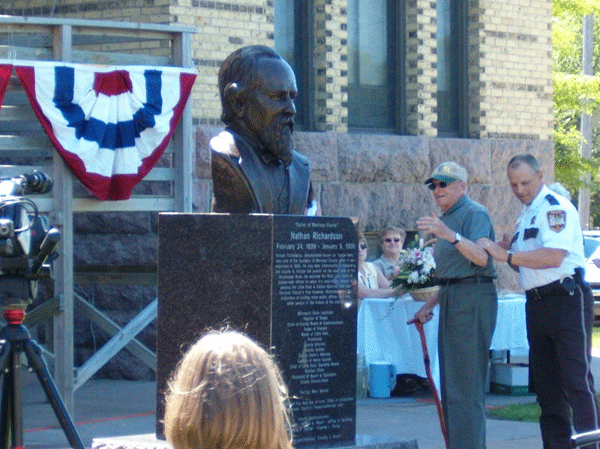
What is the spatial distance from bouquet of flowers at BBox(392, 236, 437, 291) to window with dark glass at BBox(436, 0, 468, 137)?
4.34 m

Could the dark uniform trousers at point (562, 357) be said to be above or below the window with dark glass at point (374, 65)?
below

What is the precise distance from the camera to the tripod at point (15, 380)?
575cm

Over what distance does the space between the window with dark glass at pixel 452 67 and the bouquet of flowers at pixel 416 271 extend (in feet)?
14.2

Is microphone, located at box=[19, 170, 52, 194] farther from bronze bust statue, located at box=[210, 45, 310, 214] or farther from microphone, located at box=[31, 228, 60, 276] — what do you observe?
bronze bust statue, located at box=[210, 45, 310, 214]

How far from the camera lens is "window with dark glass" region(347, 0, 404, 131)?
12258 mm

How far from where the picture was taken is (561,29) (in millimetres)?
20156

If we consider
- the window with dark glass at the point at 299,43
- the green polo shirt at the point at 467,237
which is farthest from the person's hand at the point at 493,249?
the window with dark glass at the point at 299,43

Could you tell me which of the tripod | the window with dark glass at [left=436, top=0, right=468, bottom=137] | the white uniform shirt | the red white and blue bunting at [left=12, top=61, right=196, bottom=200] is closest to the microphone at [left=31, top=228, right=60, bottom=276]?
the tripod

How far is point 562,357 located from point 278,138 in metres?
2.45

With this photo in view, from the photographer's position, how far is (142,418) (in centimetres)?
827

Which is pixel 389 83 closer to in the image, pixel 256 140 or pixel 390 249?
pixel 390 249

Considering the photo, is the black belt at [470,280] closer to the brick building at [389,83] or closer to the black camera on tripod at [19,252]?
the black camera on tripod at [19,252]

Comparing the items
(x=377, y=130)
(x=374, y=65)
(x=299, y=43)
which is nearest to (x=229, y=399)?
(x=299, y=43)

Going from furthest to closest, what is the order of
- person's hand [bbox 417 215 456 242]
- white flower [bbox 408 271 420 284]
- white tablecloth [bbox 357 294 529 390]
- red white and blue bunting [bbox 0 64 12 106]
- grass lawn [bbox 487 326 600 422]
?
white tablecloth [bbox 357 294 529 390], white flower [bbox 408 271 420 284], grass lawn [bbox 487 326 600 422], red white and blue bunting [bbox 0 64 12 106], person's hand [bbox 417 215 456 242]
